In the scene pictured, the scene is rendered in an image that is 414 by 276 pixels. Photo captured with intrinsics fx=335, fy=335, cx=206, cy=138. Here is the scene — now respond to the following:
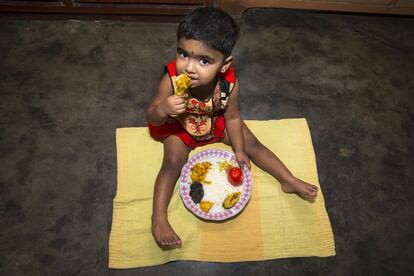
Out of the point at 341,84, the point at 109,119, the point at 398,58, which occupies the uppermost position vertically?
the point at 398,58

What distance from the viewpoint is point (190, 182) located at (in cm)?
150

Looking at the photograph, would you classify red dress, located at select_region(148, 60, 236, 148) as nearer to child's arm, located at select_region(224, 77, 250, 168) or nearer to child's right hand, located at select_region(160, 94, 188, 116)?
child's arm, located at select_region(224, 77, 250, 168)

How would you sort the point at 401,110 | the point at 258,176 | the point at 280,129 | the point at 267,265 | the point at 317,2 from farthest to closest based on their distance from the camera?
1. the point at 317,2
2. the point at 401,110
3. the point at 280,129
4. the point at 258,176
5. the point at 267,265

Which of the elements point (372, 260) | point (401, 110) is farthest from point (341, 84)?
point (372, 260)

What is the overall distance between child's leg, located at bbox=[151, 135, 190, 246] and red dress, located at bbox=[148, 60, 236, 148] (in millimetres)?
42

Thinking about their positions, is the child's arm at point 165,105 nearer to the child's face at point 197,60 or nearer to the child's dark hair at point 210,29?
the child's face at point 197,60

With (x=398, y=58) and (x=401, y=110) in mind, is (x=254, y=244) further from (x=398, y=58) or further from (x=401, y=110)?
(x=398, y=58)

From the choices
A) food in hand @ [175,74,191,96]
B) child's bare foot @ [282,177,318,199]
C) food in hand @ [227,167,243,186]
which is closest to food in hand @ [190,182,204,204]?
food in hand @ [227,167,243,186]

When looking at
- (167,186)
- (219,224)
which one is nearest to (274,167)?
(219,224)

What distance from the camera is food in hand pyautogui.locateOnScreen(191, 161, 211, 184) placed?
149 centimetres

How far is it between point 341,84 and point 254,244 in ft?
3.68

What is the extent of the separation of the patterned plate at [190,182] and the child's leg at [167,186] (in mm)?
37

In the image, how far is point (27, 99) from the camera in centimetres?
182

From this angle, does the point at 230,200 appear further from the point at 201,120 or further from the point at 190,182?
the point at 201,120
